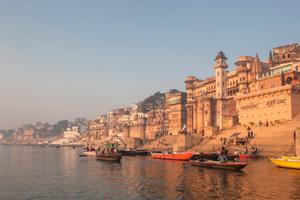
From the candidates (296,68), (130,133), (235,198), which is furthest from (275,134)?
(130,133)

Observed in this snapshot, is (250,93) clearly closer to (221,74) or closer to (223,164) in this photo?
(221,74)

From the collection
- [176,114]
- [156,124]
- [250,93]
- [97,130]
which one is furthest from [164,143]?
[97,130]

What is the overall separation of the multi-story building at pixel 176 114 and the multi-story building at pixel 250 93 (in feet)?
15.2

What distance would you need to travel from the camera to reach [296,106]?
213ft

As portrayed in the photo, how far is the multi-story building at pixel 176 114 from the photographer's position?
4154 inches

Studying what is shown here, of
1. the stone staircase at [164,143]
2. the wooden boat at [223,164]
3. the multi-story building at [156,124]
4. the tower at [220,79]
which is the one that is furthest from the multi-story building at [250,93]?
the wooden boat at [223,164]

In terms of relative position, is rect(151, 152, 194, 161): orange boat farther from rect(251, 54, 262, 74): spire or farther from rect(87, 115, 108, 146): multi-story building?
rect(87, 115, 108, 146): multi-story building

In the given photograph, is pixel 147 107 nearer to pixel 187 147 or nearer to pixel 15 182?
pixel 187 147

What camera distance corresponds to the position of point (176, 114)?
108125 millimetres

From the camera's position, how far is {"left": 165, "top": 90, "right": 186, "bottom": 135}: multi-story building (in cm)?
10550

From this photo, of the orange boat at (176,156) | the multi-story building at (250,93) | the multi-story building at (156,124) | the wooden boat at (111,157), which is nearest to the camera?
the wooden boat at (111,157)

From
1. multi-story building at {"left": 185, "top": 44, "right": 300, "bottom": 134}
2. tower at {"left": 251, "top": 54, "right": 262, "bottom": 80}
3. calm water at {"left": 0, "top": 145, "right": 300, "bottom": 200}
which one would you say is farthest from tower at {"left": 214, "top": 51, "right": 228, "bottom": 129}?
calm water at {"left": 0, "top": 145, "right": 300, "bottom": 200}

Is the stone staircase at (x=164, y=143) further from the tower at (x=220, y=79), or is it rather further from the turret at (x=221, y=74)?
the turret at (x=221, y=74)

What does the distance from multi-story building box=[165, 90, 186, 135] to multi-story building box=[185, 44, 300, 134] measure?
15.2ft
